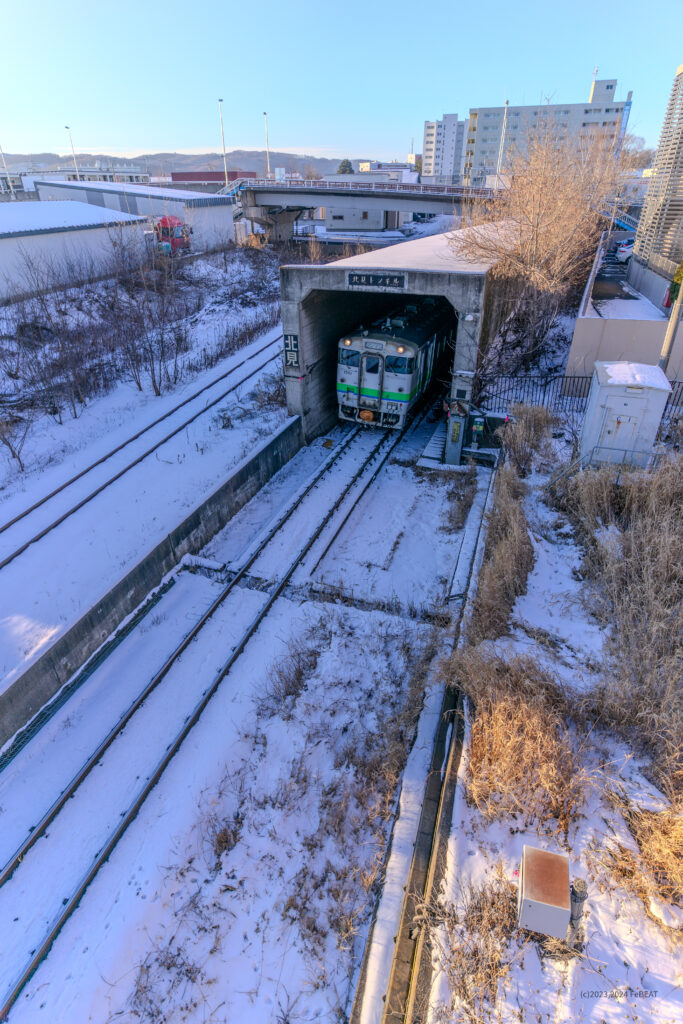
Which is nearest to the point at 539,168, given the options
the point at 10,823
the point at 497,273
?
the point at 497,273

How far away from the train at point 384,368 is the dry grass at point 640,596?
6033 millimetres

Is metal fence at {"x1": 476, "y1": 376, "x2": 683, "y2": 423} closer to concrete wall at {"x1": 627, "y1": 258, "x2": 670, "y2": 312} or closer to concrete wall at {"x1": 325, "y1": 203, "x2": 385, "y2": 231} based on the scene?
concrete wall at {"x1": 627, "y1": 258, "x2": 670, "y2": 312}

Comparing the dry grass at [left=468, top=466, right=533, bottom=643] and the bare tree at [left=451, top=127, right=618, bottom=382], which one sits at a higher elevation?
the bare tree at [left=451, top=127, right=618, bottom=382]

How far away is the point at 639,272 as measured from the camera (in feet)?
85.1

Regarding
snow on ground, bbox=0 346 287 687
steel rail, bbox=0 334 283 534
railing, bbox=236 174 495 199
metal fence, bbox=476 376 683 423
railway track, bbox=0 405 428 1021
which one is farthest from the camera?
railing, bbox=236 174 495 199

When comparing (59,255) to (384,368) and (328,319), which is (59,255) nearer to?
(328,319)

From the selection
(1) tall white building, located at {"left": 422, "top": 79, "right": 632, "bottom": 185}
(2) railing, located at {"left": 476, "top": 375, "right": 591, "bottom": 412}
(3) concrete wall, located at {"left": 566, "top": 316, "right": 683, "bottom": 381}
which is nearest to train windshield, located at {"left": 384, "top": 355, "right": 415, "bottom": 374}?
(2) railing, located at {"left": 476, "top": 375, "right": 591, "bottom": 412}

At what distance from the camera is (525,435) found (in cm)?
1434

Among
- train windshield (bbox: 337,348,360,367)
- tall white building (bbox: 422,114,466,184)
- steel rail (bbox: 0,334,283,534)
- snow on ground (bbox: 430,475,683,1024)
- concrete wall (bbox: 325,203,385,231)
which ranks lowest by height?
steel rail (bbox: 0,334,283,534)

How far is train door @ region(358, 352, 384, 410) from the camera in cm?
1602

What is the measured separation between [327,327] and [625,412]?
9.85m

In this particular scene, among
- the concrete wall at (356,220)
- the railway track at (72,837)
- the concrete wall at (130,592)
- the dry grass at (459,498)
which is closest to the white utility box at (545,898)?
the railway track at (72,837)

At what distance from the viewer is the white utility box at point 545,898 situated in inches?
177

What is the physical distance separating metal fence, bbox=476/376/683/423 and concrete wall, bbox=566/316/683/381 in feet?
3.12
